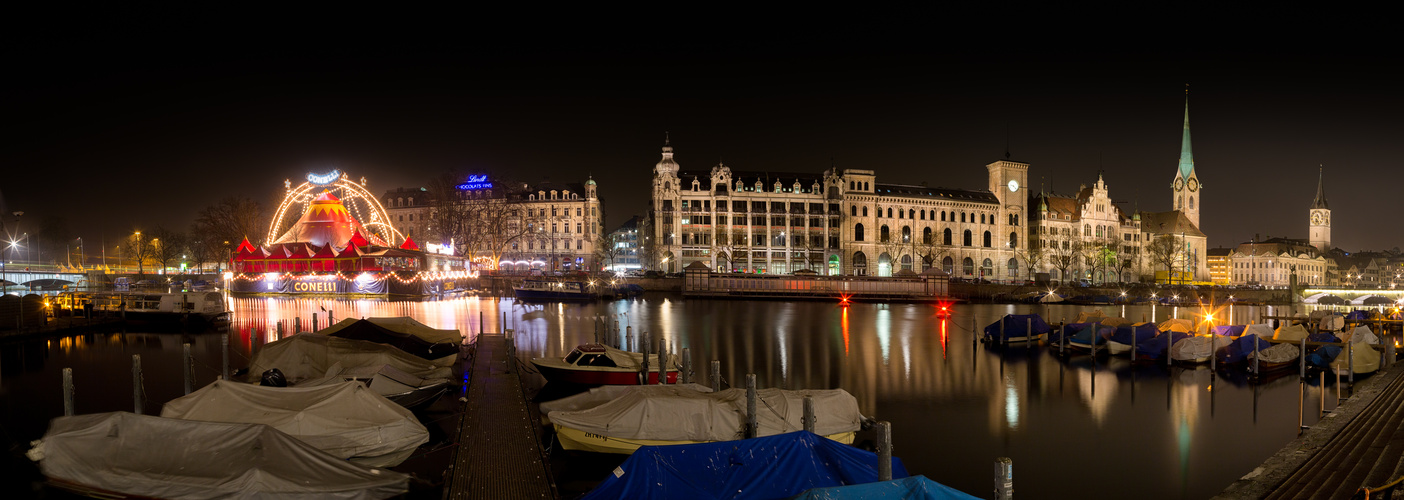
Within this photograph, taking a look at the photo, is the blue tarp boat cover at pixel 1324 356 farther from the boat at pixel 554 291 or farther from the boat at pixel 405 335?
the boat at pixel 554 291

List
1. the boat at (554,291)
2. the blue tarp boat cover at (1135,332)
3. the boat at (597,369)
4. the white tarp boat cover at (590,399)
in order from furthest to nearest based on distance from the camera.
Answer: the boat at (554,291) < the blue tarp boat cover at (1135,332) < the boat at (597,369) < the white tarp boat cover at (590,399)

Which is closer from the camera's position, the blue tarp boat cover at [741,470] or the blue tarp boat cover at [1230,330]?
the blue tarp boat cover at [741,470]

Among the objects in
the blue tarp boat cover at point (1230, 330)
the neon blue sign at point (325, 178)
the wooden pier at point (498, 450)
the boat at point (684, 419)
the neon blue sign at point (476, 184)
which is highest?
the neon blue sign at point (476, 184)

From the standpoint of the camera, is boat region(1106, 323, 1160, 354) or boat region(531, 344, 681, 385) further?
boat region(1106, 323, 1160, 354)

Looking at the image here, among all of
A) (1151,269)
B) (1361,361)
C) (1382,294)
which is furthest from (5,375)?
(1151,269)

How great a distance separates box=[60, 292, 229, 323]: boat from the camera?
42344 millimetres

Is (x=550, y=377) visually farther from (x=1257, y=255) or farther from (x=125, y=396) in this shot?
(x=1257, y=255)

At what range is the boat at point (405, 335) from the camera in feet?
86.1

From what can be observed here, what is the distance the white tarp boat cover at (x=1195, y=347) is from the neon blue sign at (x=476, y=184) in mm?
88420

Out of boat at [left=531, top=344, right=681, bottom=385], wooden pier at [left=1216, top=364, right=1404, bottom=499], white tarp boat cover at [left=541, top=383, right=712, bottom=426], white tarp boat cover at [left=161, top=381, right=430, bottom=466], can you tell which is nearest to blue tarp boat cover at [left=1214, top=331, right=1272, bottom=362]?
wooden pier at [left=1216, top=364, right=1404, bottom=499]

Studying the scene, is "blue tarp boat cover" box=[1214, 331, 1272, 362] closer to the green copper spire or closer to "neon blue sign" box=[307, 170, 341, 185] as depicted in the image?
"neon blue sign" box=[307, 170, 341, 185]

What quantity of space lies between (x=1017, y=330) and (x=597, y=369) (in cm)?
2420

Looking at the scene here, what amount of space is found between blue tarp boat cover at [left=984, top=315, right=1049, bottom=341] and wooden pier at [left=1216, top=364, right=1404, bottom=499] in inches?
683

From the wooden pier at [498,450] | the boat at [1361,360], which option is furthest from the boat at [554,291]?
the boat at [1361,360]
